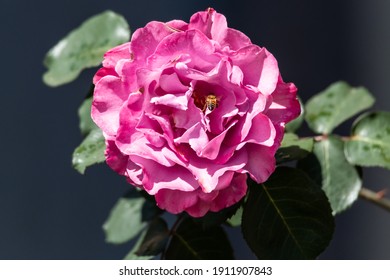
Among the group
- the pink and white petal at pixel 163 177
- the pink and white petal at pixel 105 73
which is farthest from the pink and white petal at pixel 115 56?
the pink and white petal at pixel 163 177

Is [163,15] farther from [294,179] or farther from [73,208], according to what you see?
[294,179]

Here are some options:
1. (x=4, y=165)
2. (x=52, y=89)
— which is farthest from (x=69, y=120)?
(x=4, y=165)

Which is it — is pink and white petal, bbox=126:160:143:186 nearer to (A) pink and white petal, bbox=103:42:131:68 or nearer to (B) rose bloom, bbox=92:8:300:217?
(B) rose bloom, bbox=92:8:300:217

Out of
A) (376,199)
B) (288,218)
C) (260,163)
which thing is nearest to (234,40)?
(260,163)

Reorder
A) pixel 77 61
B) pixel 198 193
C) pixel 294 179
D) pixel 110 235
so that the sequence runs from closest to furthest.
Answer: pixel 198 193 → pixel 294 179 → pixel 77 61 → pixel 110 235

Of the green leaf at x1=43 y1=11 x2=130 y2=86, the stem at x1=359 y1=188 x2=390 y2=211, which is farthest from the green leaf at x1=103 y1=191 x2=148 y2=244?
the stem at x1=359 y1=188 x2=390 y2=211

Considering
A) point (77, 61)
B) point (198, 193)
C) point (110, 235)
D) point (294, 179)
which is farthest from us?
point (110, 235)
